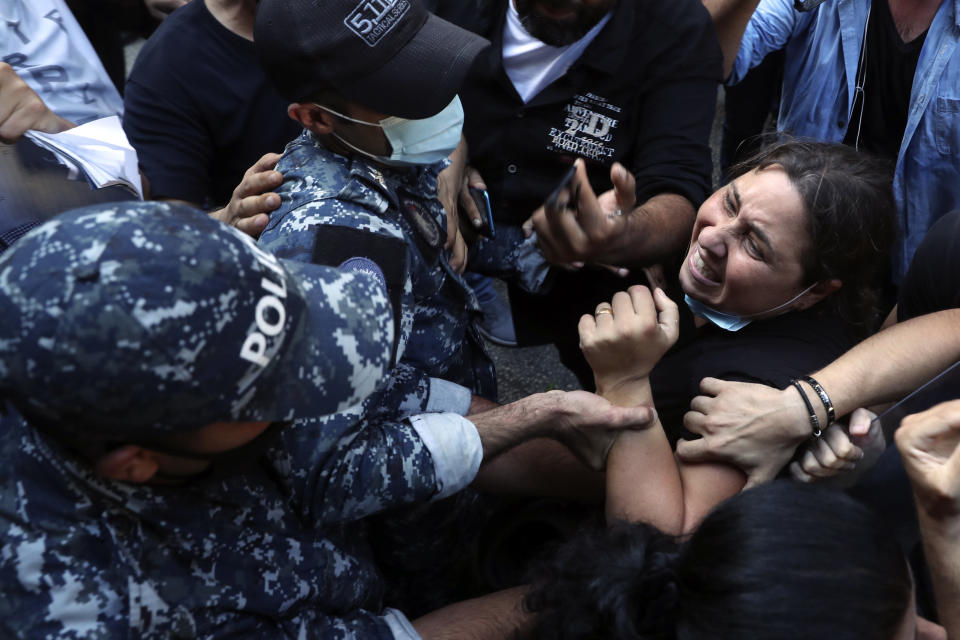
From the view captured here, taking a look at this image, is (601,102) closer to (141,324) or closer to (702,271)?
(702,271)

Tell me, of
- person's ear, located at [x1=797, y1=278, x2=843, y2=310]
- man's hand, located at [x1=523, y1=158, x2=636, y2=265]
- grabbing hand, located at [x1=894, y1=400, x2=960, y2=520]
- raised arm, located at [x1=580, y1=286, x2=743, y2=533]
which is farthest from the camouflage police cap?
person's ear, located at [x1=797, y1=278, x2=843, y2=310]

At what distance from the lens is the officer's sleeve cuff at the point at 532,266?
2508 mm

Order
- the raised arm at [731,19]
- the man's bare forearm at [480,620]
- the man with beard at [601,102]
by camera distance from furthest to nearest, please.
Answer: the raised arm at [731,19], the man with beard at [601,102], the man's bare forearm at [480,620]

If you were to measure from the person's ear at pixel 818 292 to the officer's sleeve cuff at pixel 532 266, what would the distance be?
2.69 feet

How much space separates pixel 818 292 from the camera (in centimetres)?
199

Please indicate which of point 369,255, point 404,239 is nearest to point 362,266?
point 369,255

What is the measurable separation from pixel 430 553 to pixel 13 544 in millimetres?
1056

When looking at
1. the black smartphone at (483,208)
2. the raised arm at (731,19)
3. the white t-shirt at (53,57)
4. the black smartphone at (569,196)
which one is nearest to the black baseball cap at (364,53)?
the black smartphone at (569,196)

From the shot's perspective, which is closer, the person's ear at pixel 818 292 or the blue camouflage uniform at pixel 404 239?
the blue camouflage uniform at pixel 404 239

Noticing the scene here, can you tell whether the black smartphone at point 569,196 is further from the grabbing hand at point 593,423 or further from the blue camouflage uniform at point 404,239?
the grabbing hand at point 593,423

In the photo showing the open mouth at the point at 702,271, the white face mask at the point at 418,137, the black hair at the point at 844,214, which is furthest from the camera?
the open mouth at the point at 702,271

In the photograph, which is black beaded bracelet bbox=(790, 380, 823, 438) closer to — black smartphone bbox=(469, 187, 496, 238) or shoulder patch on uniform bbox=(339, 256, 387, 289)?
shoulder patch on uniform bbox=(339, 256, 387, 289)

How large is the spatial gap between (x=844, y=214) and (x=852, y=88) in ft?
3.24

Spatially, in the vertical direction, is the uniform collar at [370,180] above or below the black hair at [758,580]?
above
